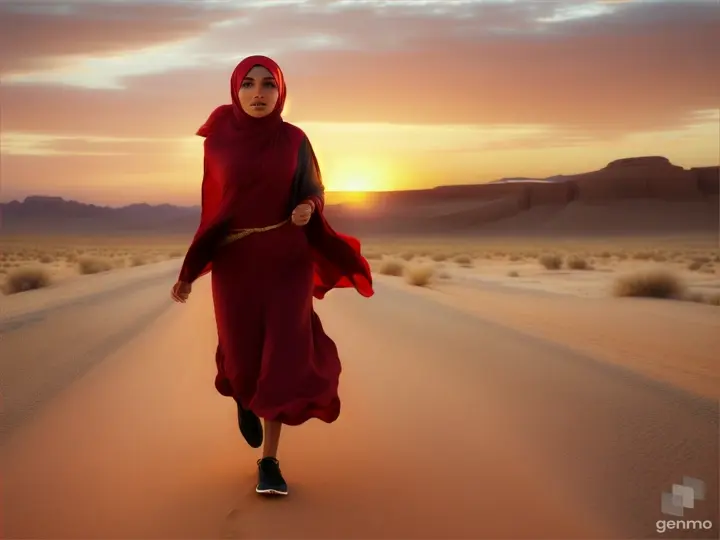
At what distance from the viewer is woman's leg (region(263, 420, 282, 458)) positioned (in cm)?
534

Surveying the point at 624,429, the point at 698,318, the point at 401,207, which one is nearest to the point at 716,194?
the point at 401,207

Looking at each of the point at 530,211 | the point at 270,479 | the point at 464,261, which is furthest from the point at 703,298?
the point at 530,211

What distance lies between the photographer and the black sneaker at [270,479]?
514 centimetres

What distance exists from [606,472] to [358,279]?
84.1 inches

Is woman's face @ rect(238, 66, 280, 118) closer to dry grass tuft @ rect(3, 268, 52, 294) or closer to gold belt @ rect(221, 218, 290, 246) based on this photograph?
gold belt @ rect(221, 218, 290, 246)

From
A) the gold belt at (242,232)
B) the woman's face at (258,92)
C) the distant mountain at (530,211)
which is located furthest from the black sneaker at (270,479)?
the distant mountain at (530,211)

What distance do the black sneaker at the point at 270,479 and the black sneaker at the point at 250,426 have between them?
18.0 inches

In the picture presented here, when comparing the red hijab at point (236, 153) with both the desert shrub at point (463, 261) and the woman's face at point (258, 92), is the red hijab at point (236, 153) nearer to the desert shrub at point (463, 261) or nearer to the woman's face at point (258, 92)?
the woman's face at point (258, 92)

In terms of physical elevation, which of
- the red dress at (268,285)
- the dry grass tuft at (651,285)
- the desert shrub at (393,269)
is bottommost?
the desert shrub at (393,269)

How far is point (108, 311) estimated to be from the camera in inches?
614

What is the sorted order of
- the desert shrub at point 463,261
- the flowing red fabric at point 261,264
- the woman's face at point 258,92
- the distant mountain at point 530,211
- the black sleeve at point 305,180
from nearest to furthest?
the woman's face at point 258,92, the flowing red fabric at point 261,264, the black sleeve at point 305,180, the desert shrub at point 463,261, the distant mountain at point 530,211

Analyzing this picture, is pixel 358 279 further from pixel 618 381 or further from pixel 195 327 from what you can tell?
pixel 195 327

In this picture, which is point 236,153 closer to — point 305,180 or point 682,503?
point 305,180

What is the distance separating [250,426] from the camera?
18.7 ft
